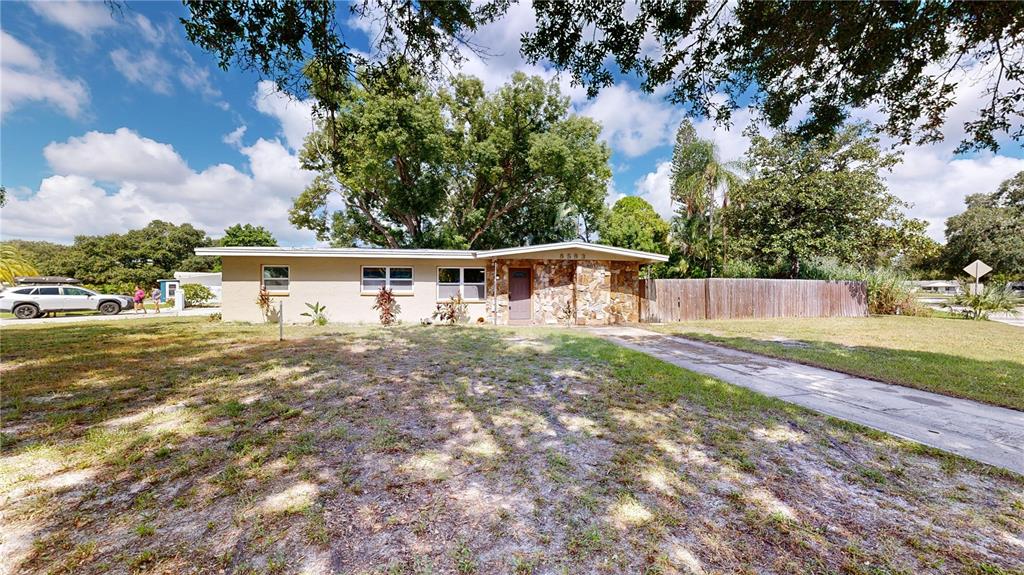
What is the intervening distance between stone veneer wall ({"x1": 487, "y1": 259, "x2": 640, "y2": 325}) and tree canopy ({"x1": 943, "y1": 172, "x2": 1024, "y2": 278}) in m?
31.3

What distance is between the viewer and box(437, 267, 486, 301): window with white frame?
13516 millimetres

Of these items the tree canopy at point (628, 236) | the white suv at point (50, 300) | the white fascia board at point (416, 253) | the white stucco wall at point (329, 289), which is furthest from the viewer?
the tree canopy at point (628, 236)

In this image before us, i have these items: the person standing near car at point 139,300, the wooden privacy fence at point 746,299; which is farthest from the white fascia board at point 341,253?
the person standing near car at point 139,300

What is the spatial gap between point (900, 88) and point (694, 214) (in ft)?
57.6

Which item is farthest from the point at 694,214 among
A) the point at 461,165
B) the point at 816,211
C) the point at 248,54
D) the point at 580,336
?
the point at 248,54

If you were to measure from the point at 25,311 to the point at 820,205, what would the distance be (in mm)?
33720

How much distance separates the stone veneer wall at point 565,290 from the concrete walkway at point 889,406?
6.19 metres

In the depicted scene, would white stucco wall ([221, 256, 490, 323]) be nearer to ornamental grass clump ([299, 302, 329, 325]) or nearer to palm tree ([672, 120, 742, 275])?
ornamental grass clump ([299, 302, 329, 325])

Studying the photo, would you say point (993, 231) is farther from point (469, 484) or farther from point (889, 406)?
point (469, 484)

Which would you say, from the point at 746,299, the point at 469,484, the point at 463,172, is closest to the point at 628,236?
the point at 746,299

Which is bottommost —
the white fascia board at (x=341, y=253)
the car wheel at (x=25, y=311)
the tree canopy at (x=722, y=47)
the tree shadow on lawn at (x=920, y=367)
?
the tree shadow on lawn at (x=920, y=367)

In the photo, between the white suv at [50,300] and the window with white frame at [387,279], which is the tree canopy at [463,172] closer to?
the window with white frame at [387,279]

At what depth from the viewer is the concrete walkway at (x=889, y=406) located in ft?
11.1

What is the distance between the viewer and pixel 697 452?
3109mm
